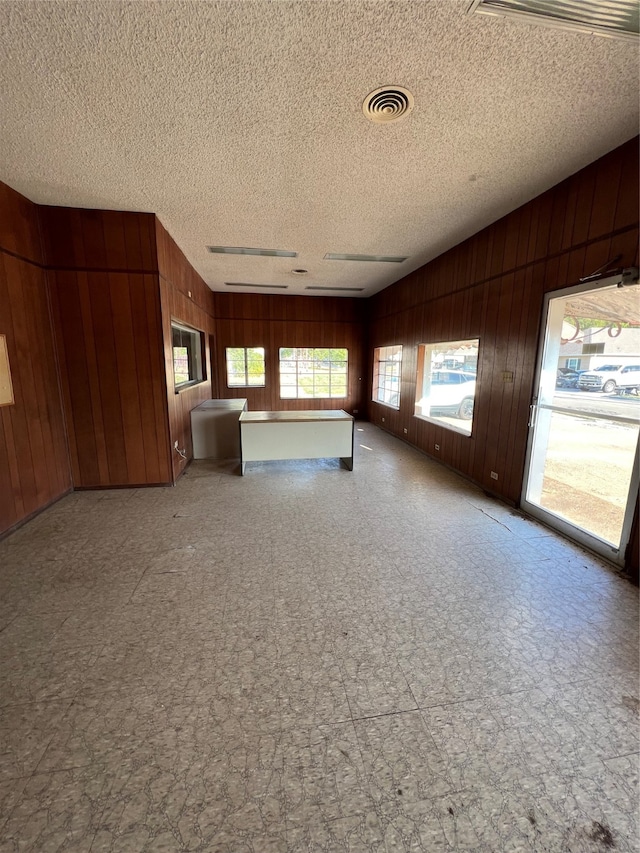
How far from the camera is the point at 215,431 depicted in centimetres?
505

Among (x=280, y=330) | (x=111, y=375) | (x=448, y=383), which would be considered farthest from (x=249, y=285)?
(x=448, y=383)

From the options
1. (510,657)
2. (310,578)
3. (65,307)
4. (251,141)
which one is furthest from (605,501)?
(65,307)

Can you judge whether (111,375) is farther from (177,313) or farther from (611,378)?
(611,378)

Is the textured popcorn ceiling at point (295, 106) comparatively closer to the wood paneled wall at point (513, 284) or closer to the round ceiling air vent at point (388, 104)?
the round ceiling air vent at point (388, 104)

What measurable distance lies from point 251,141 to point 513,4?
62.4 inches

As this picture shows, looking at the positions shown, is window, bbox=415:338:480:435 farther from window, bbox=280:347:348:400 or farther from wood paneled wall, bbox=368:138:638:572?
window, bbox=280:347:348:400

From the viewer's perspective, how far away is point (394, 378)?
6.80 m

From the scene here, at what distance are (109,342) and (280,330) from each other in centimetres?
468

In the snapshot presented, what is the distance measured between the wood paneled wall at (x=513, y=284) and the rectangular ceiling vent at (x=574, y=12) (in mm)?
1063

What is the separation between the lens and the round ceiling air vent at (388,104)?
1.88m

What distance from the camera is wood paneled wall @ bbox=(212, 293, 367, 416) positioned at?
7.64m

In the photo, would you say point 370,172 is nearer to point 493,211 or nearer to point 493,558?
point 493,211

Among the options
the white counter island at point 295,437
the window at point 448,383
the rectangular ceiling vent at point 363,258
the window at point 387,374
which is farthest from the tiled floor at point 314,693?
the window at point 387,374

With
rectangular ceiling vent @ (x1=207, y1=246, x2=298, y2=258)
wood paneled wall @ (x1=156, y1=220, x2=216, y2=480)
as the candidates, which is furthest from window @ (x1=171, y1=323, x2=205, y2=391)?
rectangular ceiling vent @ (x1=207, y1=246, x2=298, y2=258)
